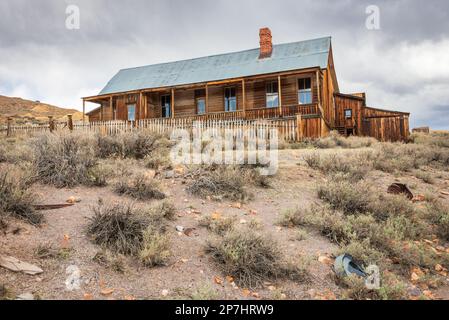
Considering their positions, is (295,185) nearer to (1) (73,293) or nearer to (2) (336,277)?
(2) (336,277)

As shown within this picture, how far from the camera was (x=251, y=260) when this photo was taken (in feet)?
14.0

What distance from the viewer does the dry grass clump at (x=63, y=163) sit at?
6574mm

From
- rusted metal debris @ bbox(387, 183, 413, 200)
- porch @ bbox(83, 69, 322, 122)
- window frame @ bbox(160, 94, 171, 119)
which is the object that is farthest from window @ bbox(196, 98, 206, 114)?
rusted metal debris @ bbox(387, 183, 413, 200)

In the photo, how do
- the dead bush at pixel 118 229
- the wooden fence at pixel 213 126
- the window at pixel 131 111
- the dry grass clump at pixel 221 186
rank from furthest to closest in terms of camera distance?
the window at pixel 131 111, the wooden fence at pixel 213 126, the dry grass clump at pixel 221 186, the dead bush at pixel 118 229

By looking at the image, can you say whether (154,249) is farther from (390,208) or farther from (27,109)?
(27,109)

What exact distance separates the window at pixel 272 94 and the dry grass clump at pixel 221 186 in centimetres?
1270

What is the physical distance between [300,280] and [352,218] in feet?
6.96

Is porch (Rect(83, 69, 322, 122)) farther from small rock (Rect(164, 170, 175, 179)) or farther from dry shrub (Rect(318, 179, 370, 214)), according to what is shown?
small rock (Rect(164, 170, 175, 179))

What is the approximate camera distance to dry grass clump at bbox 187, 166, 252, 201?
682 cm

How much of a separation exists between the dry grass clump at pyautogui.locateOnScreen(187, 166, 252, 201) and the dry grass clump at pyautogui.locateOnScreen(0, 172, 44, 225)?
9.58 feet

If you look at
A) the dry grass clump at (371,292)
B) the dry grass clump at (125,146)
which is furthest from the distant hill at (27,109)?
the dry grass clump at (371,292)

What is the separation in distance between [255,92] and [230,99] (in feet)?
5.39

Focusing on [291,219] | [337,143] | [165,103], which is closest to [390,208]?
[291,219]

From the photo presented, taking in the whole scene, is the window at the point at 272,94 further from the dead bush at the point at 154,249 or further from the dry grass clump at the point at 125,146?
the dead bush at the point at 154,249
